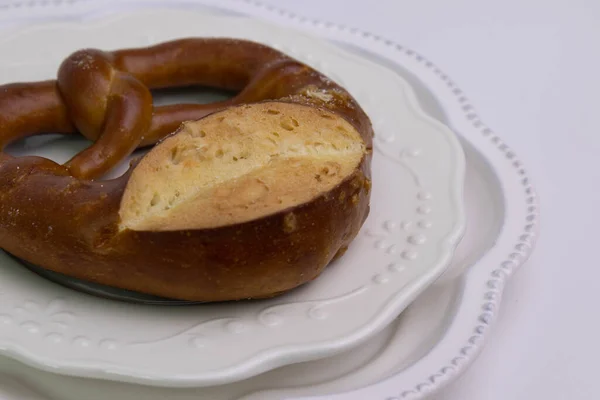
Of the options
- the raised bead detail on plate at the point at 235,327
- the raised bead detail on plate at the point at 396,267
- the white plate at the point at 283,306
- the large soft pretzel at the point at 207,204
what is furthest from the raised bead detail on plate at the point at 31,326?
the raised bead detail on plate at the point at 396,267

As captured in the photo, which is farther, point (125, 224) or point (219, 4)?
point (219, 4)

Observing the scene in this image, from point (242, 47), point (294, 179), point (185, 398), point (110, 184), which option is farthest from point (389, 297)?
point (242, 47)

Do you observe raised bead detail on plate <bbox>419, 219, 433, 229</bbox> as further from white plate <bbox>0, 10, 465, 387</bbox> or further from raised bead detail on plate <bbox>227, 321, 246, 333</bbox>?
raised bead detail on plate <bbox>227, 321, 246, 333</bbox>

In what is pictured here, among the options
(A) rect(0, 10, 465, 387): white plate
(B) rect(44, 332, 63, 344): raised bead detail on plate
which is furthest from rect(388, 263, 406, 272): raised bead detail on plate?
(B) rect(44, 332, 63, 344): raised bead detail on plate

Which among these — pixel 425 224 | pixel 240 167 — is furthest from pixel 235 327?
pixel 425 224

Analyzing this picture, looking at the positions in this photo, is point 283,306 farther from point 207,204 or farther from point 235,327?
point 207,204

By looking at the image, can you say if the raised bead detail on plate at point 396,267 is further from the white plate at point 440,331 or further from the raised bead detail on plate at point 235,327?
the raised bead detail on plate at point 235,327

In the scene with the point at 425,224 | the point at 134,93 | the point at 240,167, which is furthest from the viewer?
the point at 134,93

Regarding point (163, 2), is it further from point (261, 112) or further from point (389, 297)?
point (389, 297)
